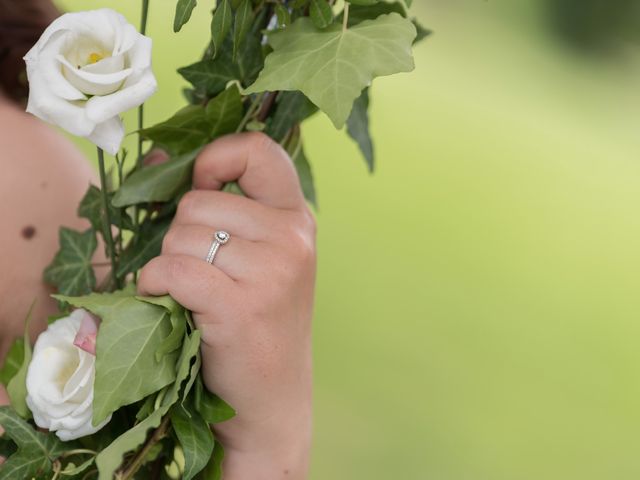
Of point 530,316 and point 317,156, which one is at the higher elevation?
point 317,156

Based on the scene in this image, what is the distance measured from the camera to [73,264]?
712mm

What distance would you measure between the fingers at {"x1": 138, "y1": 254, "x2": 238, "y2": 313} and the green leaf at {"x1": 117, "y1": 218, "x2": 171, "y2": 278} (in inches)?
2.9

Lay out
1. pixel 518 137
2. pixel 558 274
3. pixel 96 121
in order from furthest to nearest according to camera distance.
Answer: pixel 518 137 < pixel 558 274 < pixel 96 121

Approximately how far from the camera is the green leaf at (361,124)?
69cm

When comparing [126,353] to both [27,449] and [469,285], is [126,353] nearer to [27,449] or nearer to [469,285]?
[27,449]

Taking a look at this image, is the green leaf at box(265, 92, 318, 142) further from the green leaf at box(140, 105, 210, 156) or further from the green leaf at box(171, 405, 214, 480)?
the green leaf at box(171, 405, 214, 480)

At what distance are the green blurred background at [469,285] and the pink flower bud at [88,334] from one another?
1.29m

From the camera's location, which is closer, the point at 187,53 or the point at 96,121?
the point at 96,121

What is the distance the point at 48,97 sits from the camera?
0.49 m

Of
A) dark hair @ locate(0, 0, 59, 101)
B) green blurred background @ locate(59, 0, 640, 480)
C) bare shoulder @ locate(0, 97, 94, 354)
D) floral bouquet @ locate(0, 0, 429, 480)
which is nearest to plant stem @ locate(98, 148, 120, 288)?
floral bouquet @ locate(0, 0, 429, 480)

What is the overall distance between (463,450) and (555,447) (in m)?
0.23

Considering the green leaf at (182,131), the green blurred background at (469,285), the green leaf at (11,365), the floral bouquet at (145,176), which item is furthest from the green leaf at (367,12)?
the green blurred background at (469,285)

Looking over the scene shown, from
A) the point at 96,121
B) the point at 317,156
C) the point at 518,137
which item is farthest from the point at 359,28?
the point at 518,137

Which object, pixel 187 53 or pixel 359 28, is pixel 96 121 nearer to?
pixel 359 28
